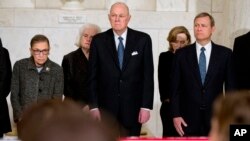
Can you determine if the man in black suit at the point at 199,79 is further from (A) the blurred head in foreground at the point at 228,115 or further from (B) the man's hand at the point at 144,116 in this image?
(A) the blurred head in foreground at the point at 228,115

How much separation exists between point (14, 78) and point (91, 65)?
0.81 metres

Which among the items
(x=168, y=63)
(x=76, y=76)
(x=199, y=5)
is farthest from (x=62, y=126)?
(x=199, y=5)

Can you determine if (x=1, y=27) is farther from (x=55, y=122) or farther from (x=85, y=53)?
(x=55, y=122)

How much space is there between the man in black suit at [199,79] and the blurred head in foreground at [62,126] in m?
4.49

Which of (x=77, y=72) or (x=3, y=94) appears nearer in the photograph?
(x=3, y=94)

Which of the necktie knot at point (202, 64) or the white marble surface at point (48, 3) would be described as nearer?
the necktie knot at point (202, 64)

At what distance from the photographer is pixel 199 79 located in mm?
5406

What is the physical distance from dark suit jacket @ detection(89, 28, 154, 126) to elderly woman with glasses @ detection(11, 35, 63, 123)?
1.32 ft

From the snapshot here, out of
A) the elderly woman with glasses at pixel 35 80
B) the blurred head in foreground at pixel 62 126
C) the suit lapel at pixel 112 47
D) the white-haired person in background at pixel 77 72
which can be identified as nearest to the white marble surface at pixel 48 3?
the white-haired person in background at pixel 77 72

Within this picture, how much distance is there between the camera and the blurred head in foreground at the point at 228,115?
0.94m

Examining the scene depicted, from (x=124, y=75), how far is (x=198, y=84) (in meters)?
0.74

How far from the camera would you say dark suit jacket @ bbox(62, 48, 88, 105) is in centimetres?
620

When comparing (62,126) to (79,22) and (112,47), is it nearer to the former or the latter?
(112,47)

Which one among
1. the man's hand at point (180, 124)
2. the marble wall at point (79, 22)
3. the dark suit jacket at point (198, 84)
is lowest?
the man's hand at point (180, 124)
